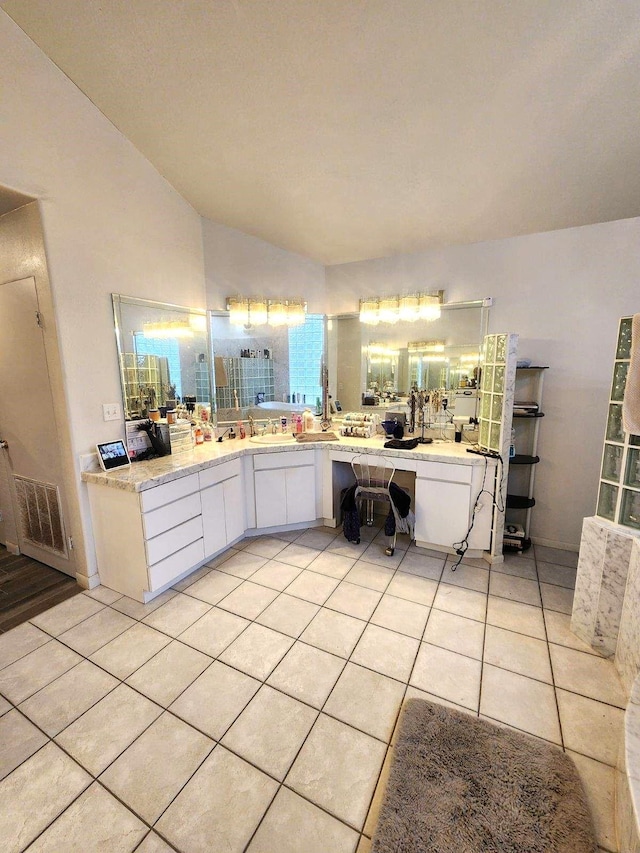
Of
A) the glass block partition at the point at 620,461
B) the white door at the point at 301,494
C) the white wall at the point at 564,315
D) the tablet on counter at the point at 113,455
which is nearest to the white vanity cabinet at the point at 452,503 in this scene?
the white wall at the point at 564,315

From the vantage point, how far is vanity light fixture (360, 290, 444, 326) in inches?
128

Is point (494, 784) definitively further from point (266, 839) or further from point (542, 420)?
point (542, 420)

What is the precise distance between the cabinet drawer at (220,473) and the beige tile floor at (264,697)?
712 mm

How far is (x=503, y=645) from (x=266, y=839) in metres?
1.47

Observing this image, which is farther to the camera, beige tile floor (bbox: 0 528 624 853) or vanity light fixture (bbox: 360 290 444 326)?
vanity light fixture (bbox: 360 290 444 326)

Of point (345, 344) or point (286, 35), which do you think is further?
point (345, 344)

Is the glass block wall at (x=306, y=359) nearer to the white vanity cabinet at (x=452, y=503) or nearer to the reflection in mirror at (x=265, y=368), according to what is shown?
the reflection in mirror at (x=265, y=368)

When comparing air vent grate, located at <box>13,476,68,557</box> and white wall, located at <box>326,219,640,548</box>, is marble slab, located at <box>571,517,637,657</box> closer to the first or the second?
white wall, located at <box>326,219,640,548</box>

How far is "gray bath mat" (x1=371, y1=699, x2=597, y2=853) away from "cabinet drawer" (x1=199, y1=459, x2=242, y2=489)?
1.88m

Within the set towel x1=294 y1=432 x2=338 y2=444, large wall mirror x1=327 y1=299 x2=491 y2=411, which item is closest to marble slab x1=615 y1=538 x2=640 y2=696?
large wall mirror x1=327 y1=299 x2=491 y2=411

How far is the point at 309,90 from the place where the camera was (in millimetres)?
1824

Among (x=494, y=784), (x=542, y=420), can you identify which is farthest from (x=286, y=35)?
(x=494, y=784)

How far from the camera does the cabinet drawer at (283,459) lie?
3129mm

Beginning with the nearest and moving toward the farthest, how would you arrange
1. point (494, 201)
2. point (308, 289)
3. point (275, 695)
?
1. point (275, 695)
2. point (494, 201)
3. point (308, 289)
